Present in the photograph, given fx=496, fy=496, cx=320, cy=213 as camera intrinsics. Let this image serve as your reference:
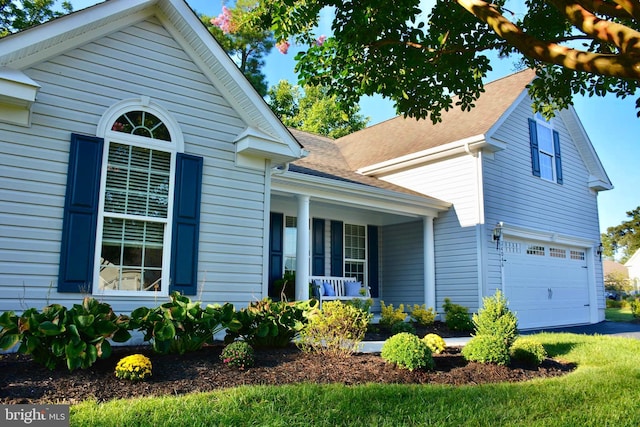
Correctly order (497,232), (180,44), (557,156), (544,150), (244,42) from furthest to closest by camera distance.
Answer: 1. (244,42)
2. (557,156)
3. (544,150)
4. (497,232)
5. (180,44)

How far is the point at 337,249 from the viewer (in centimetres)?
1310

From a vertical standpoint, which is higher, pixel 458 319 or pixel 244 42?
pixel 244 42

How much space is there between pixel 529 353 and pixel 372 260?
743 centimetres

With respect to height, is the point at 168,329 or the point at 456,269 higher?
the point at 456,269

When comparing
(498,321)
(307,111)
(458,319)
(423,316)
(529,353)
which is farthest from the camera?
(307,111)

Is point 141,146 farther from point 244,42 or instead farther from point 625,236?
point 625,236

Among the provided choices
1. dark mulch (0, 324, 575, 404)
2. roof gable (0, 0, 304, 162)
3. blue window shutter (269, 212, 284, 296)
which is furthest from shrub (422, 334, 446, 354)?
blue window shutter (269, 212, 284, 296)

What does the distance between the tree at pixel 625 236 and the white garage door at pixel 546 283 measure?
135ft

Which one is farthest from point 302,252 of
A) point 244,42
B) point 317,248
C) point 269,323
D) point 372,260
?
point 244,42

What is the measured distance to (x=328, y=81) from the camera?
739 cm

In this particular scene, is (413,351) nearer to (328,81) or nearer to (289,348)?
(289,348)

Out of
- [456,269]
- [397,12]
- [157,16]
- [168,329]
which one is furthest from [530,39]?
[456,269]

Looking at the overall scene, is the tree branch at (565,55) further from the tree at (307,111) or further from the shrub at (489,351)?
the tree at (307,111)

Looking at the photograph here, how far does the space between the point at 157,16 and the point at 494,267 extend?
924 centimetres
